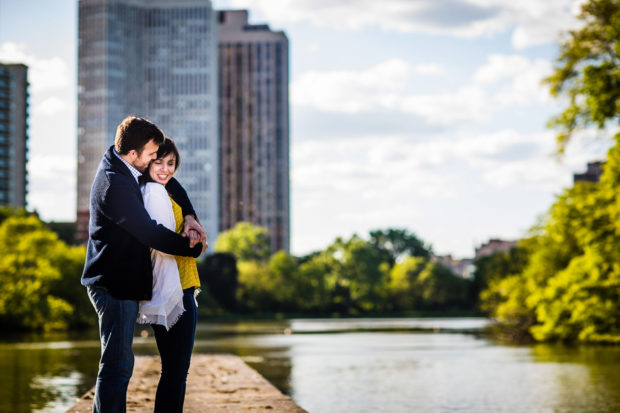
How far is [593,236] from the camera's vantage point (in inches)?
1125

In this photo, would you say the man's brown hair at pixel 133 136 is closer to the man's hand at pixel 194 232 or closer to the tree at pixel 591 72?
the man's hand at pixel 194 232

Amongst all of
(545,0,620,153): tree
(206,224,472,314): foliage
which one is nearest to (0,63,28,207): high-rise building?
(206,224,472,314): foliage

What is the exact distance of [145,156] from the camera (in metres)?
5.43

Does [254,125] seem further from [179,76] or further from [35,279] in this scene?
[35,279]

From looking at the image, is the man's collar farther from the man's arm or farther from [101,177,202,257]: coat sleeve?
the man's arm

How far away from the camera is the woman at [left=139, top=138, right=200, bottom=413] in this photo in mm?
5262

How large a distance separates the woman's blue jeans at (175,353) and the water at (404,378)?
7.21m

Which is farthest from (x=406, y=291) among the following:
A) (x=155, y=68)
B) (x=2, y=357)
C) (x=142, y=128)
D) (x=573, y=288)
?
(x=142, y=128)

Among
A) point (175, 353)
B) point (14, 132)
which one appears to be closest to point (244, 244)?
point (14, 132)

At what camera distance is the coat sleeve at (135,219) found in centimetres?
508

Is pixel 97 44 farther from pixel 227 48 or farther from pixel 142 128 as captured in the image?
pixel 142 128

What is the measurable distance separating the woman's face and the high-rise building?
15465 centimetres

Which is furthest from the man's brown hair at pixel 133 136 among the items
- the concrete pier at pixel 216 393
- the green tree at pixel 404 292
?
the green tree at pixel 404 292

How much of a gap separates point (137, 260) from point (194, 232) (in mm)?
351
